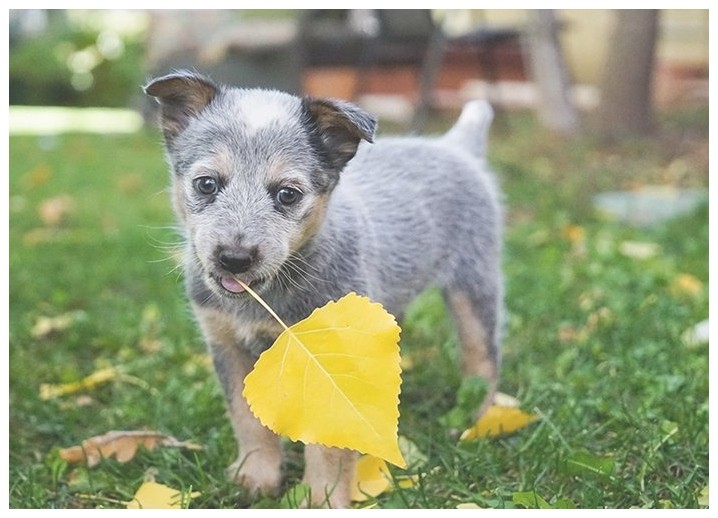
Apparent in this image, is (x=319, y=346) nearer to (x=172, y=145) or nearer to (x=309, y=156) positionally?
(x=309, y=156)

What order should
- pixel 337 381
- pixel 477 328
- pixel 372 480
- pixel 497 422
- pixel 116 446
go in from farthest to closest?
pixel 477 328
pixel 497 422
pixel 116 446
pixel 372 480
pixel 337 381

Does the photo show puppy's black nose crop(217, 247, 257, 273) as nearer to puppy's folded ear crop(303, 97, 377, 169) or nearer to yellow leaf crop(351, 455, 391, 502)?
puppy's folded ear crop(303, 97, 377, 169)

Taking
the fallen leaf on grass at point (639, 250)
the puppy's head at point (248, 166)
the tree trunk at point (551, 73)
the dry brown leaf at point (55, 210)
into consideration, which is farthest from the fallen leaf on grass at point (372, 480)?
the tree trunk at point (551, 73)

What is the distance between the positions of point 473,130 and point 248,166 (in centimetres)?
172

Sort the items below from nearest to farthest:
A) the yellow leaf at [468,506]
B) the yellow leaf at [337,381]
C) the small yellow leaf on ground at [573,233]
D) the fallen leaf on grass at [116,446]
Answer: the yellow leaf at [337,381] < the yellow leaf at [468,506] < the fallen leaf on grass at [116,446] < the small yellow leaf on ground at [573,233]

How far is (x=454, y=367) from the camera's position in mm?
4246

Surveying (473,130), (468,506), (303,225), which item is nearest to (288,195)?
(303,225)

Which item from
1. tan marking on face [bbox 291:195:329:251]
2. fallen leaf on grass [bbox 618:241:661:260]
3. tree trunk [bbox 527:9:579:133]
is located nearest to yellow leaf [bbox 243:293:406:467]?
tan marking on face [bbox 291:195:329:251]

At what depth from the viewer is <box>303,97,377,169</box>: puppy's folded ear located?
2.72 m

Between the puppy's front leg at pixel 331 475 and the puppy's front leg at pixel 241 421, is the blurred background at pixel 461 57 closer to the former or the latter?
the puppy's front leg at pixel 241 421

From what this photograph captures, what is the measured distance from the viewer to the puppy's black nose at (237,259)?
259 cm

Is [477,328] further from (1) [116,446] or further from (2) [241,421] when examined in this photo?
(1) [116,446]

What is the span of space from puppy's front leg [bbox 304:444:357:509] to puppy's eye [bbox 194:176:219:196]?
87 cm

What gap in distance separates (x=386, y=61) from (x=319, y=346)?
6.39 m
